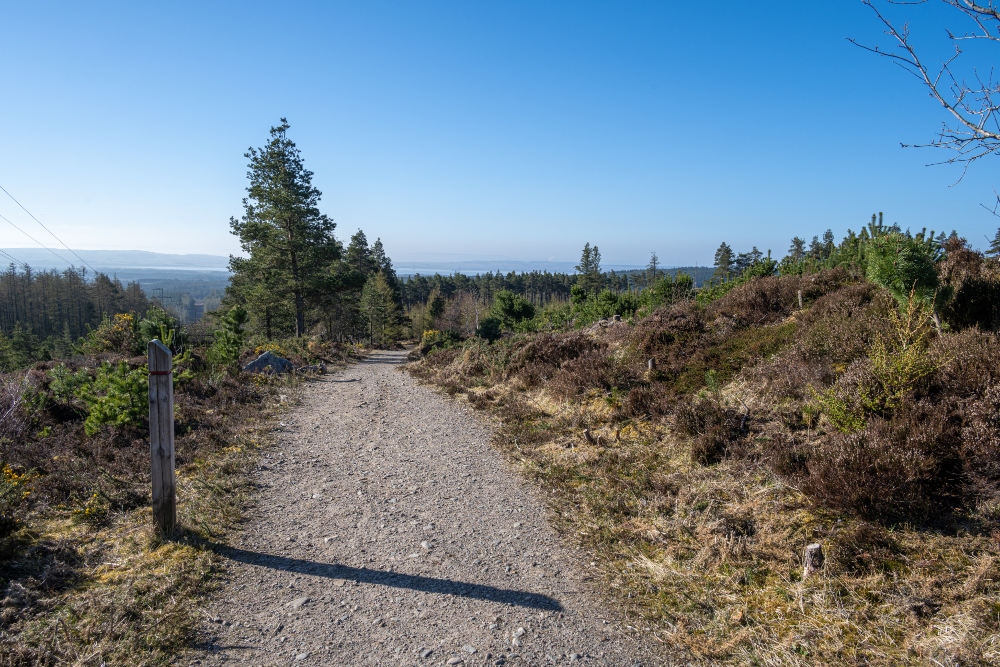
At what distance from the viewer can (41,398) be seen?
23.7 feet

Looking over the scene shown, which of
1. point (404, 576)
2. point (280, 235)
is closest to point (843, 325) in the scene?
point (404, 576)

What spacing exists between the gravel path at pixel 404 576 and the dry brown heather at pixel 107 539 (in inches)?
12.1

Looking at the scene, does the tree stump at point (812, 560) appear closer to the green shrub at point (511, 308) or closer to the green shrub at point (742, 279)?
the green shrub at point (742, 279)

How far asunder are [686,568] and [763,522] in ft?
2.93

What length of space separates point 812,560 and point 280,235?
2665 cm

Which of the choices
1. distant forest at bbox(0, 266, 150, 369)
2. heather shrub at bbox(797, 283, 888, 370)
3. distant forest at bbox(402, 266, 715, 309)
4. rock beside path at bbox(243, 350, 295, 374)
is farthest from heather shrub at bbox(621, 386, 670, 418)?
distant forest at bbox(0, 266, 150, 369)

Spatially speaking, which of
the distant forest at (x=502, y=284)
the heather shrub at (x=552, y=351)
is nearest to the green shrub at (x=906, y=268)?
the heather shrub at (x=552, y=351)

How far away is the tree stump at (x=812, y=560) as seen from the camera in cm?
346

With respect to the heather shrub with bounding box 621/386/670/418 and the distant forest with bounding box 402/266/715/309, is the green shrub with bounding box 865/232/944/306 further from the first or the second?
the distant forest with bounding box 402/266/715/309

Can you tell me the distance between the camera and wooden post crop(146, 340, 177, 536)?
13.5 ft

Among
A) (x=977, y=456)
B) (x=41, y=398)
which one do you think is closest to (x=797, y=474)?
(x=977, y=456)

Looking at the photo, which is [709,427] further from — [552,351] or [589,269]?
[589,269]

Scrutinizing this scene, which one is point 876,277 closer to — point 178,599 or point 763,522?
point 763,522

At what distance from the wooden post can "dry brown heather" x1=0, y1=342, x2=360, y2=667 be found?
22 centimetres
